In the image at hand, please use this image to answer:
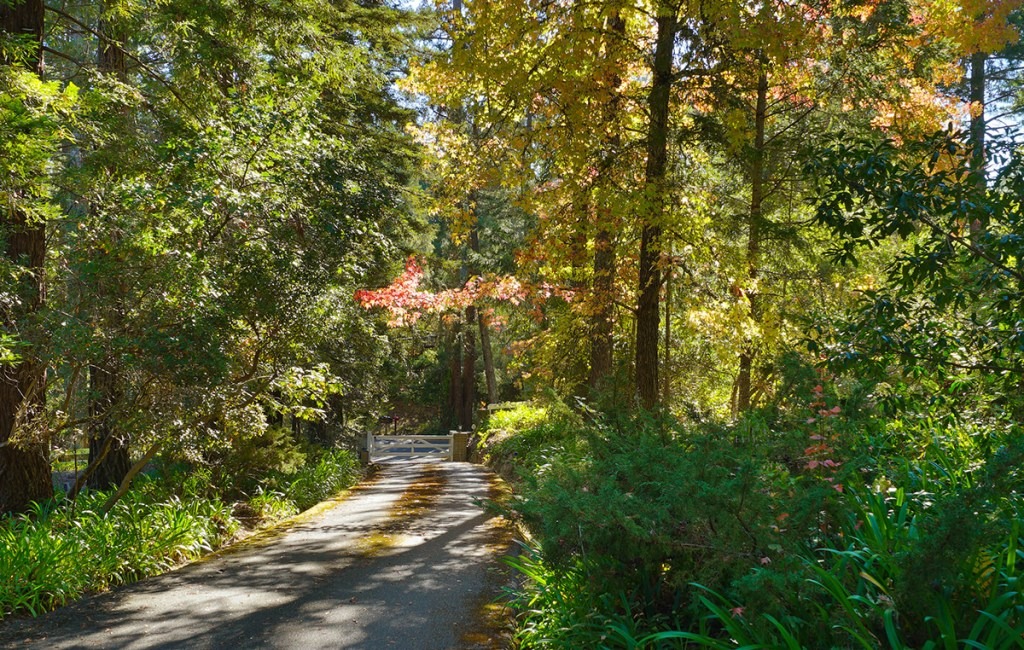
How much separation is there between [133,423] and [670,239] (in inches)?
216

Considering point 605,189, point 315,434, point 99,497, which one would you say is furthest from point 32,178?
point 315,434

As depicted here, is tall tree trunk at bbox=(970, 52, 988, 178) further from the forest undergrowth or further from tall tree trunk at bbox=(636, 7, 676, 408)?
tall tree trunk at bbox=(636, 7, 676, 408)

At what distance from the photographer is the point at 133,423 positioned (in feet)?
22.2

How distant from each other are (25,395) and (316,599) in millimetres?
4023

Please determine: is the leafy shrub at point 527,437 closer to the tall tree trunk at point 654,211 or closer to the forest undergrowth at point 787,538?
the tall tree trunk at point 654,211

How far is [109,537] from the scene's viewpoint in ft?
22.1

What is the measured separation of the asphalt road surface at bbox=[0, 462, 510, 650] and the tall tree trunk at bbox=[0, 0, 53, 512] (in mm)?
2163

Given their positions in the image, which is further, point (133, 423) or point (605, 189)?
point (605, 189)

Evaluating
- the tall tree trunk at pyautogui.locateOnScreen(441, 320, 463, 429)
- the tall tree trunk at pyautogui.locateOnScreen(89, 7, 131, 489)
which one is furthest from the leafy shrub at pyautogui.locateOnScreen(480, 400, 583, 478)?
the tall tree trunk at pyautogui.locateOnScreen(441, 320, 463, 429)

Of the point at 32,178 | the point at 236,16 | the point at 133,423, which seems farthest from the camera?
the point at 236,16

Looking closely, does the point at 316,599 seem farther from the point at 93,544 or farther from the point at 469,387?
the point at 469,387

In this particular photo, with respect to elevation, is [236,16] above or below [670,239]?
above

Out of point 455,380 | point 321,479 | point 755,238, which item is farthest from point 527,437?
point 455,380

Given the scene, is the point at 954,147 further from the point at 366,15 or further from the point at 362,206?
the point at 366,15
